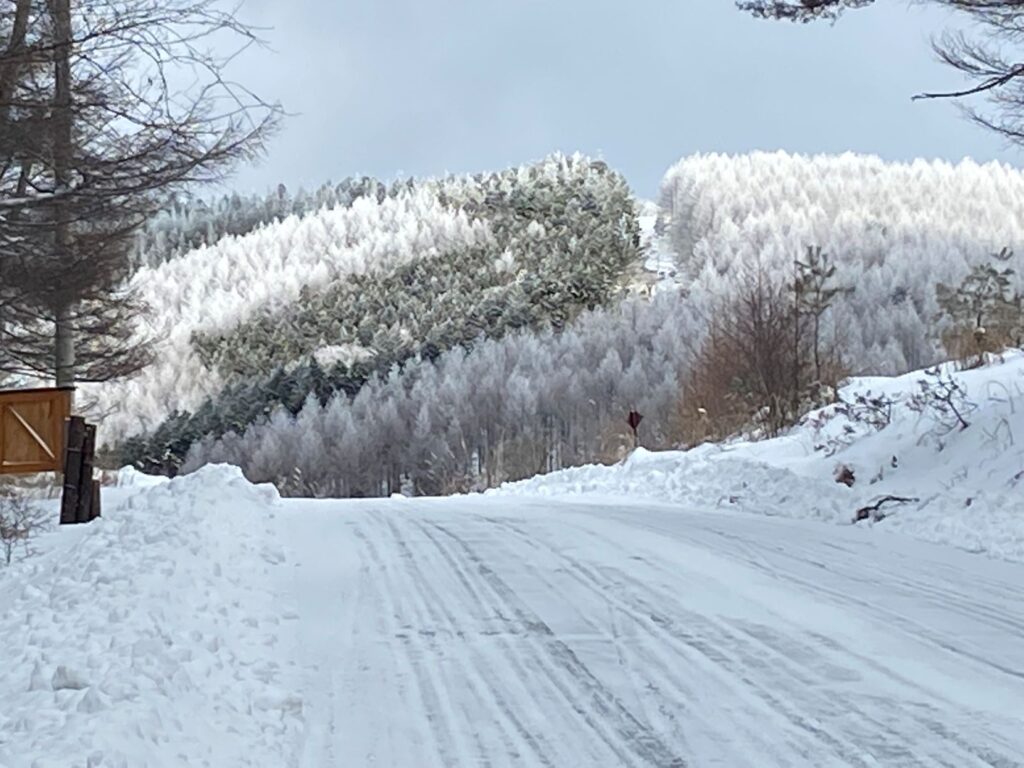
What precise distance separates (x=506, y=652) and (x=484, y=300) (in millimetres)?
113671

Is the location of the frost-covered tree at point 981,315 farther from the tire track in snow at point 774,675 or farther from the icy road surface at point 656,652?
the tire track in snow at point 774,675

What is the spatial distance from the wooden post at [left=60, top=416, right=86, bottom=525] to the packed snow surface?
2.63m

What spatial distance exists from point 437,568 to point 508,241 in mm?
124836

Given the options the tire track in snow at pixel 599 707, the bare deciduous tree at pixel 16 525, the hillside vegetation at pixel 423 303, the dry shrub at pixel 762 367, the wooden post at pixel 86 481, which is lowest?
the tire track in snow at pixel 599 707

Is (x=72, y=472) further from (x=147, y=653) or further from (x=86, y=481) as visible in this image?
(x=147, y=653)

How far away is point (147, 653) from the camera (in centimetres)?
539

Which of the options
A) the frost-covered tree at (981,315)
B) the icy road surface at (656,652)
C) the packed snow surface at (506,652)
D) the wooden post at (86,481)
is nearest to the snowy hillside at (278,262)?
the frost-covered tree at (981,315)

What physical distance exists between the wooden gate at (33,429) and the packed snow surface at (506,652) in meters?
2.78

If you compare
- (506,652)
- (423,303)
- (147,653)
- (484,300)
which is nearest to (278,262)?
(423,303)

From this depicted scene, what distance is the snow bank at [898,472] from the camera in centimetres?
1021

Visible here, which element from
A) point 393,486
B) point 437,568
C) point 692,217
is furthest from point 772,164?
point 437,568

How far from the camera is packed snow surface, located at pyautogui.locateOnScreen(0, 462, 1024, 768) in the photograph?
4.45 m

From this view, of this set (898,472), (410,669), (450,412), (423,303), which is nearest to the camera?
(410,669)

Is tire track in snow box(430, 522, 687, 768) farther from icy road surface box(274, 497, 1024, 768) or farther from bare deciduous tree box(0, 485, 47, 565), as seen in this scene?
bare deciduous tree box(0, 485, 47, 565)
